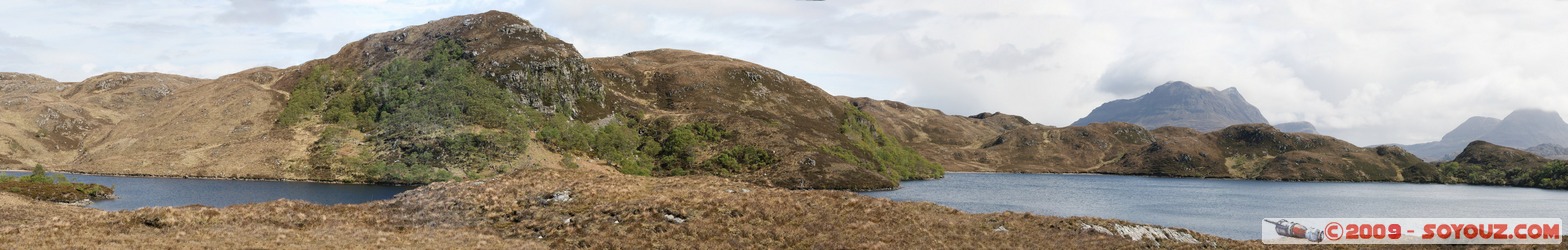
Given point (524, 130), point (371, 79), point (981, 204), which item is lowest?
point (981, 204)

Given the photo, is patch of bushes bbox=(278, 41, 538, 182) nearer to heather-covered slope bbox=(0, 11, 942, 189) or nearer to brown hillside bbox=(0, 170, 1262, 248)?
heather-covered slope bbox=(0, 11, 942, 189)

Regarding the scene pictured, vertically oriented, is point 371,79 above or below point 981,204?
above

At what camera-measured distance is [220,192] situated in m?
127

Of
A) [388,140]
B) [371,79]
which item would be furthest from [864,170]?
[371,79]

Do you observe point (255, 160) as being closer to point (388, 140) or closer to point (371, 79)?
point (388, 140)

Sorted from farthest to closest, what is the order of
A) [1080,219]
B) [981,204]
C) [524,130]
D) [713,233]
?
[524,130], [981,204], [1080,219], [713,233]

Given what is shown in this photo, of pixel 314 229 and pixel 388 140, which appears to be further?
pixel 388 140

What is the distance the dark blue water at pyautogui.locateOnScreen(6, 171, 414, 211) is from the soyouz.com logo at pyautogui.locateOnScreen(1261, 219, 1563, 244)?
114024 millimetres

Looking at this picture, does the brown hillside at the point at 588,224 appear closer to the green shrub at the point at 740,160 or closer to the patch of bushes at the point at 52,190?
the patch of bushes at the point at 52,190

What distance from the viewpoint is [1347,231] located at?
36969 millimetres

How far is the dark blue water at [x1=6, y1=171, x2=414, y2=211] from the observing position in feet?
359

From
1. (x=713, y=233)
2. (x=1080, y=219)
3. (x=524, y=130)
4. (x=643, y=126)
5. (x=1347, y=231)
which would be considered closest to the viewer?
(x=713, y=233)

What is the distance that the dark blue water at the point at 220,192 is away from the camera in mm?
109500

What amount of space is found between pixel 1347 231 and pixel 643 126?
172492 millimetres
